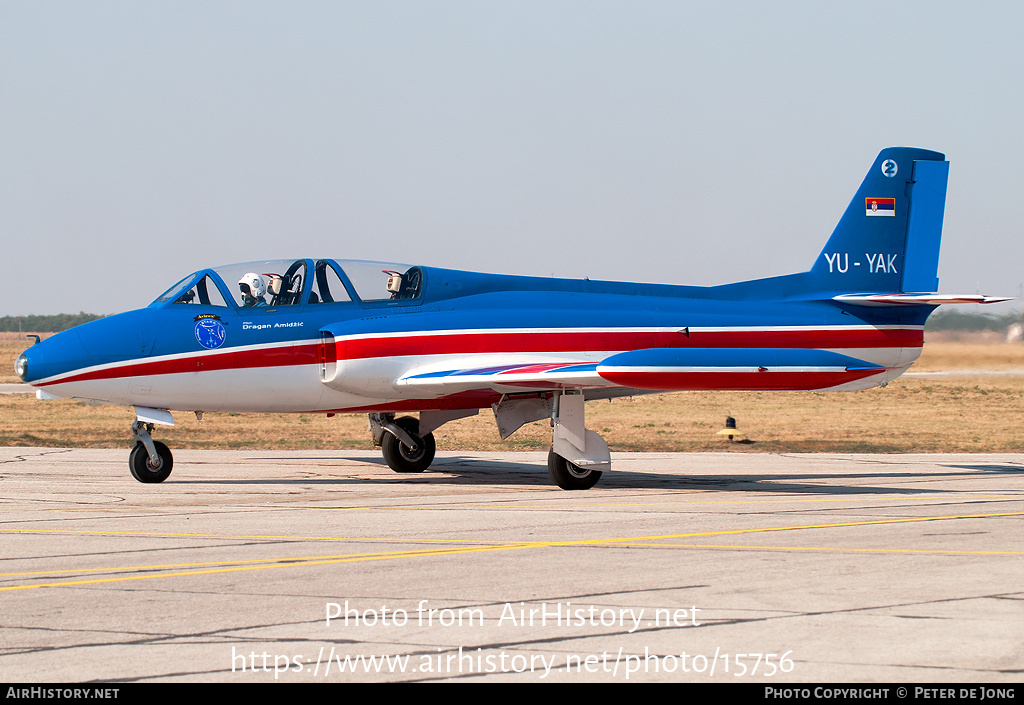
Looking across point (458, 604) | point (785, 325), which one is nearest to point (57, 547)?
point (458, 604)

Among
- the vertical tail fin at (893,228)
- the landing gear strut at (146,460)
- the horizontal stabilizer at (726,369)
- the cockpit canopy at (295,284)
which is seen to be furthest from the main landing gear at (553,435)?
the vertical tail fin at (893,228)

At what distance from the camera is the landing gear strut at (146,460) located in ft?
46.9

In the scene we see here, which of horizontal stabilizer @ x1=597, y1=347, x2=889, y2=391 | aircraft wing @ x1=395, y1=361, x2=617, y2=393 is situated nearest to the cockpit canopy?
aircraft wing @ x1=395, y1=361, x2=617, y2=393

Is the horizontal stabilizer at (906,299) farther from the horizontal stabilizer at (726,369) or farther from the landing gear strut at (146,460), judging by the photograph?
the landing gear strut at (146,460)

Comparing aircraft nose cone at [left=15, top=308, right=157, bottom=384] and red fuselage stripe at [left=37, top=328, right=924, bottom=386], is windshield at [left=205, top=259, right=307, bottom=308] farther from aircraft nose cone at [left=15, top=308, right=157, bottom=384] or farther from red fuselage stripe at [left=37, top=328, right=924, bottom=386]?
aircraft nose cone at [left=15, top=308, right=157, bottom=384]

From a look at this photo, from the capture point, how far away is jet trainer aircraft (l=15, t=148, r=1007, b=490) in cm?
1393

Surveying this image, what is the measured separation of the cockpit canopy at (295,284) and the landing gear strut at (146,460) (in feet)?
6.01

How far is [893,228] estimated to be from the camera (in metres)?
18.3

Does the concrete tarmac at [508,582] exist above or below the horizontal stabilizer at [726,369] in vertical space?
below

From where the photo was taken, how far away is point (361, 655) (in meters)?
5.64

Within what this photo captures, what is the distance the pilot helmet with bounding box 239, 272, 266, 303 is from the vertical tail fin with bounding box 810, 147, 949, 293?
9567 mm
